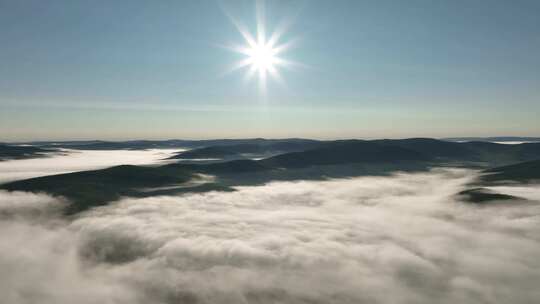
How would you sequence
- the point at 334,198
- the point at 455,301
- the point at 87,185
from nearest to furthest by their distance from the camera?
1. the point at 455,301
2. the point at 87,185
3. the point at 334,198

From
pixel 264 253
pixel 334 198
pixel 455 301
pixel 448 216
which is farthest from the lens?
pixel 334 198

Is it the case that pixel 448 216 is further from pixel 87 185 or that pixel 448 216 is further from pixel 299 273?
pixel 87 185

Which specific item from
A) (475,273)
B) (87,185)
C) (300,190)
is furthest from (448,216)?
(87,185)

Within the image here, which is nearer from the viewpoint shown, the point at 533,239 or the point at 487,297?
the point at 487,297

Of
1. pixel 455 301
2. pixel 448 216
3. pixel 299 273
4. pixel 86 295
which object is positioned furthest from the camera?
pixel 448 216

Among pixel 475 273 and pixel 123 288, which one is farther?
pixel 475 273

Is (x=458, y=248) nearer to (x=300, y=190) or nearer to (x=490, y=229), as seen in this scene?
(x=490, y=229)

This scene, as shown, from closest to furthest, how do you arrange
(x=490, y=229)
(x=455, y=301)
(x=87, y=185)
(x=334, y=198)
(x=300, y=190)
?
(x=455, y=301) < (x=490, y=229) < (x=87, y=185) < (x=334, y=198) < (x=300, y=190)

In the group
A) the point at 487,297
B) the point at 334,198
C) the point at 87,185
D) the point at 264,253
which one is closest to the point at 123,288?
the point at 264,253
